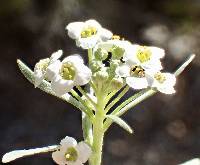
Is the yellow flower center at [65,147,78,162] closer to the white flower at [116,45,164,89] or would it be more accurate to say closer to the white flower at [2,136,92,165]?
the white flower at [2,136,92,165]

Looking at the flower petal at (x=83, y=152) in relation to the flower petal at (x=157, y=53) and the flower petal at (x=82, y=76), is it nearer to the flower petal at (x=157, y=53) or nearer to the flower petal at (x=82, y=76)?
the flower petal at (x=82, y=76)

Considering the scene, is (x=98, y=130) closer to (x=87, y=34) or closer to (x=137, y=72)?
(x=137, y=72)

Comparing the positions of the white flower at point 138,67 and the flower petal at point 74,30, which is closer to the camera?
the white flower at point 138,67

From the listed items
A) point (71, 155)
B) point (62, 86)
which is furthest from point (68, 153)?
point (62, 86)

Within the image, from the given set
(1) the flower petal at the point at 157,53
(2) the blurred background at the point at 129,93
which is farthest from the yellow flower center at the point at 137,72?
(2) the blurred background at the point at 129,93

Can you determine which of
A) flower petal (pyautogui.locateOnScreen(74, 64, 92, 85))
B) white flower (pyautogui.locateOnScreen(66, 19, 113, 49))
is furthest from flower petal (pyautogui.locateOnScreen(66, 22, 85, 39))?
flower petal (pyautogui.locateOnScreen(74, 64, 92, 85))
